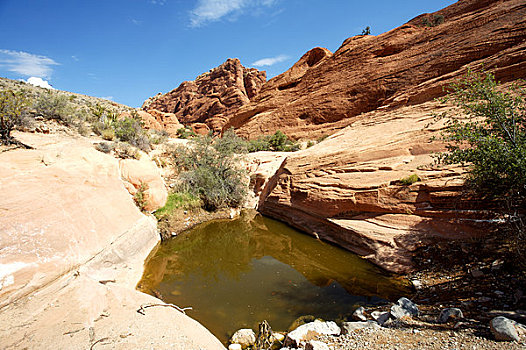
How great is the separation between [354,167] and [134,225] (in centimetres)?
794

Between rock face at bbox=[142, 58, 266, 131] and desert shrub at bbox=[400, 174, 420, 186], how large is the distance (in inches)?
1682

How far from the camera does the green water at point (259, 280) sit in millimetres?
4590

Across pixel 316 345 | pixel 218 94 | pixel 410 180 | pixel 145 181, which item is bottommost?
pixel 316 345

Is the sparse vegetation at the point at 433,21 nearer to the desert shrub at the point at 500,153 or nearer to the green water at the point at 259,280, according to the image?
the desert shrub at the point at 500,153

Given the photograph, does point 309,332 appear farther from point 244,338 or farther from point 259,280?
point 259,280

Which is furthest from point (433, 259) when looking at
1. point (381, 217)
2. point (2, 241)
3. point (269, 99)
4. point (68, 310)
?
point (269, 99)

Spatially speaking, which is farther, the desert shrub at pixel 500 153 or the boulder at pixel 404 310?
the desert shrub at pixel 500 153

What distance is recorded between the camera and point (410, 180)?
6609mm

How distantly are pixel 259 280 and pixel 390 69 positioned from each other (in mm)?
21891

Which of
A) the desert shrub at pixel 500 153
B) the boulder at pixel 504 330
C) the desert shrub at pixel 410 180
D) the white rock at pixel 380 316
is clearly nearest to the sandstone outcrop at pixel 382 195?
the desert shrub at pixel 410 180

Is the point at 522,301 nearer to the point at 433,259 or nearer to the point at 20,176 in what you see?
the point at 433,259

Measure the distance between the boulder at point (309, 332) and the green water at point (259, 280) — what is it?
688mm

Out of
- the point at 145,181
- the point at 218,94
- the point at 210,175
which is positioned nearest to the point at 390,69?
the point at 210,175

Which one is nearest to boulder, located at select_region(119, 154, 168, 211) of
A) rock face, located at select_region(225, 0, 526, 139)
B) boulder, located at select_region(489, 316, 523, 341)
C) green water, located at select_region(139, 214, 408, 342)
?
green water, located at select_region(139, 214, 408, 342)
